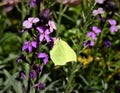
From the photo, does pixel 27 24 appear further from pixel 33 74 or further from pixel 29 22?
pixel 33 74

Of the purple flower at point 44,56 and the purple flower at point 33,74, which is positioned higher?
the purple flower at point 44,56

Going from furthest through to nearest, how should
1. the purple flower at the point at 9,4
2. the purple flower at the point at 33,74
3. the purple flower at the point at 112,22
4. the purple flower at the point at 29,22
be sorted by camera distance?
the purple flower at the point at 9,4, the purple flower at the point at 112,22, the purple flower at the point at 33,74, the purple flower at the point at 29,22

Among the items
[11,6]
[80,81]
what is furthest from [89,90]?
[11,6]

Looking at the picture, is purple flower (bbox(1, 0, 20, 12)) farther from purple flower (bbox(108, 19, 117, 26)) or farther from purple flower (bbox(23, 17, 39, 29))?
purple flower (bbox(23, 17, 39, 29))

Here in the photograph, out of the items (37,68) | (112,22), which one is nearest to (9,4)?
(112,22)

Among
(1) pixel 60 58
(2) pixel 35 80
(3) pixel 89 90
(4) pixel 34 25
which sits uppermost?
(4) pixel 34 25

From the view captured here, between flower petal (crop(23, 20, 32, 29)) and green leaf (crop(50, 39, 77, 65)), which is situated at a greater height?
flower petal (crop(23, 20, 32, 29))

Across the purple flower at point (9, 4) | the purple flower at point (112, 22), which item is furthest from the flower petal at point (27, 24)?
the purple flower at point (9, 4)

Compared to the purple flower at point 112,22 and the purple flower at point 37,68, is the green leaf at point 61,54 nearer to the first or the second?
the purple flower at point 37,68

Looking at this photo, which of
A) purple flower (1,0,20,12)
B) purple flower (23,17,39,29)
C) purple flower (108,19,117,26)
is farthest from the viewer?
purple flower (1,0,20,12)

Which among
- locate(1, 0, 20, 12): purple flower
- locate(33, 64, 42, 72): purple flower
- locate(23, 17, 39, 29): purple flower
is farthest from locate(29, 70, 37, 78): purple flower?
locate(1, 0, 20, 12): purple flower

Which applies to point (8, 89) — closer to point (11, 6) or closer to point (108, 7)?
point (108, 7)
